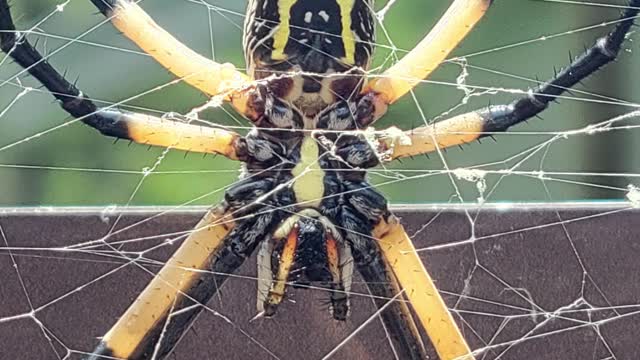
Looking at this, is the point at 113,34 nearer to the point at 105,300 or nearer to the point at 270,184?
the point at 270,184

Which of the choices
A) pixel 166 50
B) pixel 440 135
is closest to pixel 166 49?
pixel 166 50

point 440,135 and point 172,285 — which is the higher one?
point 440,135

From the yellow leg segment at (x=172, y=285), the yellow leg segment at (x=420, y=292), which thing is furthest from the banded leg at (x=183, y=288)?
the yellow leg segment at (x=420, y=292)

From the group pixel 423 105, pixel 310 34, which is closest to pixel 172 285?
pixel 310 34

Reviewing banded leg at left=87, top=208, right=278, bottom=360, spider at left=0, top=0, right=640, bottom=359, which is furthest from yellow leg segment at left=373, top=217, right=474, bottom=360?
banded leg at left=87, top=208, right=278, bottom=360

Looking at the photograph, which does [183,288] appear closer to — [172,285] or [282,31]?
[172,285]

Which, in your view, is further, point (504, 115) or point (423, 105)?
point (423, 105)

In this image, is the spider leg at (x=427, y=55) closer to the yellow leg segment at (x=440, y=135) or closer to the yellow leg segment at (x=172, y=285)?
the yellow leg segment at (x=440, y=135)
